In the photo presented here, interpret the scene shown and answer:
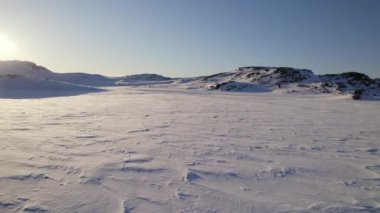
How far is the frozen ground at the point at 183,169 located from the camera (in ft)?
11.2

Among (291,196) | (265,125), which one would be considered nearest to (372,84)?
(265,125)

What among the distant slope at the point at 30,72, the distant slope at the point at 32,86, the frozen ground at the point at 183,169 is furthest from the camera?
the distant slope at the point at 30,72

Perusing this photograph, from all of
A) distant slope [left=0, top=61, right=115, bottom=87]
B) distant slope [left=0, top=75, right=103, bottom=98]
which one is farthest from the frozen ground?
distant slope [left=0, top=61, right=115, bottom=87]

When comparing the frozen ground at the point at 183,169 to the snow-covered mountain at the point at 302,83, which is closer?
the frozen ground at the point at 183,169

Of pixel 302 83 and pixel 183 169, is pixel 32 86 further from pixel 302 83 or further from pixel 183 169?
pixel 302 83

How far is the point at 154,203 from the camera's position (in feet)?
11.1

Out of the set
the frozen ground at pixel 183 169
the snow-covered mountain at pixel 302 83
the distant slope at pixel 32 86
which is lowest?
the frozen ground at pixel 183 169

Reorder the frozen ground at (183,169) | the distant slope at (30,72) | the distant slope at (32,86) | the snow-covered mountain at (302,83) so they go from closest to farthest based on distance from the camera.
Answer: the frozen ground at (183,169) → the distant slope at (32,86) → the snow-covered mountain at (302,83) → the distant slope at (30,72)

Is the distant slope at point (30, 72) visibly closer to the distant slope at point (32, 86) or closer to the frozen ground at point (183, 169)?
the distant slope at point (32, 86)

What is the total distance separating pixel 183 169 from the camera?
4570mm

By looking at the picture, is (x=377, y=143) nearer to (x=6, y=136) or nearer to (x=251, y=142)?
(x=251, y=142)

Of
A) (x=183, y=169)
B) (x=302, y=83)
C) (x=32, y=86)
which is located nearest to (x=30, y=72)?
(x=32, y=86)

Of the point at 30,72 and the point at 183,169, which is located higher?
the point at 30,72

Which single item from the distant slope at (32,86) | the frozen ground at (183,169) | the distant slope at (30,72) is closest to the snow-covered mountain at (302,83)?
the distant slope at (32,86)
